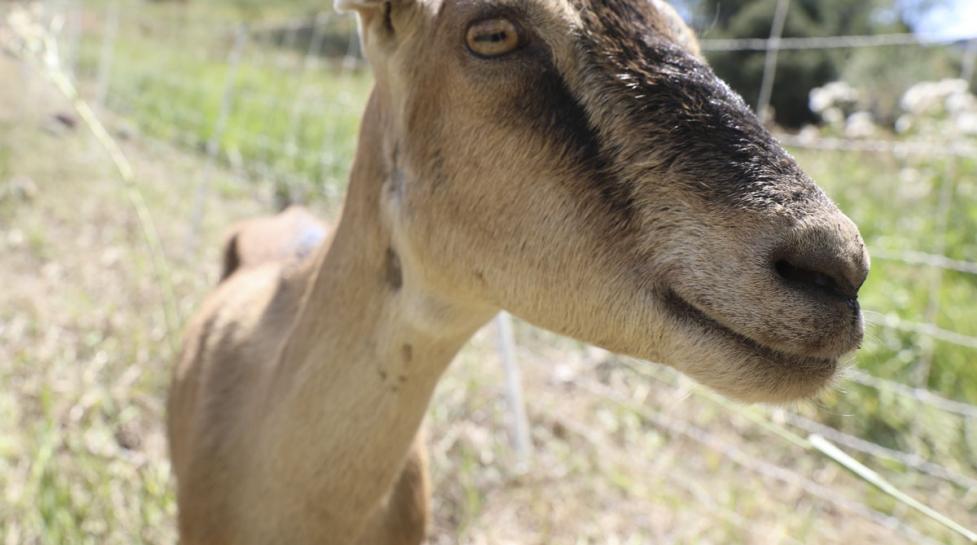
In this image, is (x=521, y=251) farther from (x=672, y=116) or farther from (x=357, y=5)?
(x=357, y=5)

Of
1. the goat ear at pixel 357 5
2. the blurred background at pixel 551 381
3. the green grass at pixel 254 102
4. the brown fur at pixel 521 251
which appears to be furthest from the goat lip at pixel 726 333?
the green grass at pixel 254 102

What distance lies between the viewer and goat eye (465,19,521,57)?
163 cm

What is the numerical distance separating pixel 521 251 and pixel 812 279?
0.61 metres

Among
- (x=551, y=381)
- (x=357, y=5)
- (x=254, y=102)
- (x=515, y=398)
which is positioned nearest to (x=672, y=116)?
(x=357, y=5)

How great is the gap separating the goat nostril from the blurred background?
0.72 meters

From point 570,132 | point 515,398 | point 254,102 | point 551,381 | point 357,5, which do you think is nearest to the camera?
point 570,132

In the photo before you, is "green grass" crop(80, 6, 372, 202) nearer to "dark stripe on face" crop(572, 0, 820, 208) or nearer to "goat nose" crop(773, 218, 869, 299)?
"dark stripe on face" crop(572, 0, 820, 208)

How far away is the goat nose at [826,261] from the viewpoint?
4.25 feet

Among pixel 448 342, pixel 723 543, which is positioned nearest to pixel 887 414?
pixel 723 543

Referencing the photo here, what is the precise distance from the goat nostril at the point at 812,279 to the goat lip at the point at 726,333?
0.42 ft

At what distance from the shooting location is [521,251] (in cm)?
169

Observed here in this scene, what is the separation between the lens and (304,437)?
212 cm

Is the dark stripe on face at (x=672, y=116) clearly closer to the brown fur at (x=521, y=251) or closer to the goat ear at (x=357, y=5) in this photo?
the brown fur at (x=521, y=251)

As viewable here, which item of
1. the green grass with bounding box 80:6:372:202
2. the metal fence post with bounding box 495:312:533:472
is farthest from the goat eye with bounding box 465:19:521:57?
the green grass with bounding box 80:6:372:202
